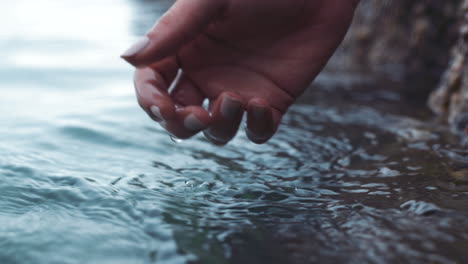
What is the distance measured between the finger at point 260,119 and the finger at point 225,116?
0.06 meters

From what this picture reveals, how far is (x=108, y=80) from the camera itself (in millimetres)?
5781

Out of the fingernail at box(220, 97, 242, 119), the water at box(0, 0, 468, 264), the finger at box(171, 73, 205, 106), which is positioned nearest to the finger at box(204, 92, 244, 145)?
the fingernail at box(220, 97, 242, 119)

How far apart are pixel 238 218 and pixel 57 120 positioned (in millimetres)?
2390

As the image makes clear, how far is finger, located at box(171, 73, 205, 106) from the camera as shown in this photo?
235cm

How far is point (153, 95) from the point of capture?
6.60 feet

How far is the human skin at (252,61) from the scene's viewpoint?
2170 mm

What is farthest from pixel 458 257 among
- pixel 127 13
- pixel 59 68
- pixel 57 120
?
pixel 127 13

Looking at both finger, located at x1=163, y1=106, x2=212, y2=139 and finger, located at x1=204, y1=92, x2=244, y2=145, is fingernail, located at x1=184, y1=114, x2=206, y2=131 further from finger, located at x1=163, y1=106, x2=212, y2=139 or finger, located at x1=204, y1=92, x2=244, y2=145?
finger, located at x1=204, y1=92, x2=244, y2=145

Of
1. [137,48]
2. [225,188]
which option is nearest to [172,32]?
[137,48]

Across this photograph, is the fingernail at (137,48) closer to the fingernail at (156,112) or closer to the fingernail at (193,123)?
the fingernail at (156,112)

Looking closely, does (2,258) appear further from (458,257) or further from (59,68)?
(59,68)

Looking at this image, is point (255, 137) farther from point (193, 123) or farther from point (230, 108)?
point (193, 123)

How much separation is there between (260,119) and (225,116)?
0.18 m

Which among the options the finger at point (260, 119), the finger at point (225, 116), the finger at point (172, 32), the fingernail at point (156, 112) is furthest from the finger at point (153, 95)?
the finger at point (260, 119)
